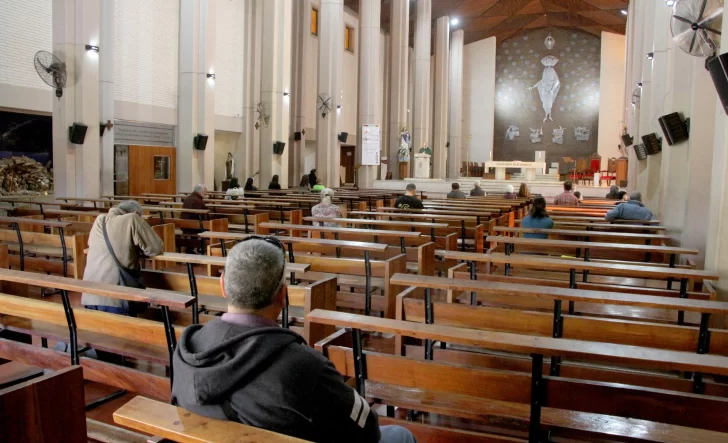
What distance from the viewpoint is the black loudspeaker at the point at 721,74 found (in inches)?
167

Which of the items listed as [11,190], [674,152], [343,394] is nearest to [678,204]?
[674,152]

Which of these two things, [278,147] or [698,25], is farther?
[278,147]

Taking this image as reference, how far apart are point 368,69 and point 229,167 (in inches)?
216

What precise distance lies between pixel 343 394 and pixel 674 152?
7860mm

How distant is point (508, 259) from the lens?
164 inches

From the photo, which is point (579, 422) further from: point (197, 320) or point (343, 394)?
point (197, 320)

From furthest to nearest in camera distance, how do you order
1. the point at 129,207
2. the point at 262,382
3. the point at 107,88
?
the point at 107,88 < the point at 129,207 < the point at 262,382

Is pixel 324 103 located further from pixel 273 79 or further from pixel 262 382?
pixel 262 382

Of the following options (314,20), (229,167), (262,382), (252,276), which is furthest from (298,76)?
(262,382)

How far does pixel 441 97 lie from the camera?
27.6m

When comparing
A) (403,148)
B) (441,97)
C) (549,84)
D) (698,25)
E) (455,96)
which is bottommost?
(403,148)

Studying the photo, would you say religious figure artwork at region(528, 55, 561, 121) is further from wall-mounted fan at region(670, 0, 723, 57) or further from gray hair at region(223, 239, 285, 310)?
gray hair at region(223, 239, 285, 310)

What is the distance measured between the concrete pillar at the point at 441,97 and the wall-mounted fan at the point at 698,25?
20.3 metres

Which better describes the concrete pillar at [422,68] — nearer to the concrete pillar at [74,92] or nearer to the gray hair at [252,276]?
the concrete pillar at [74,92]
